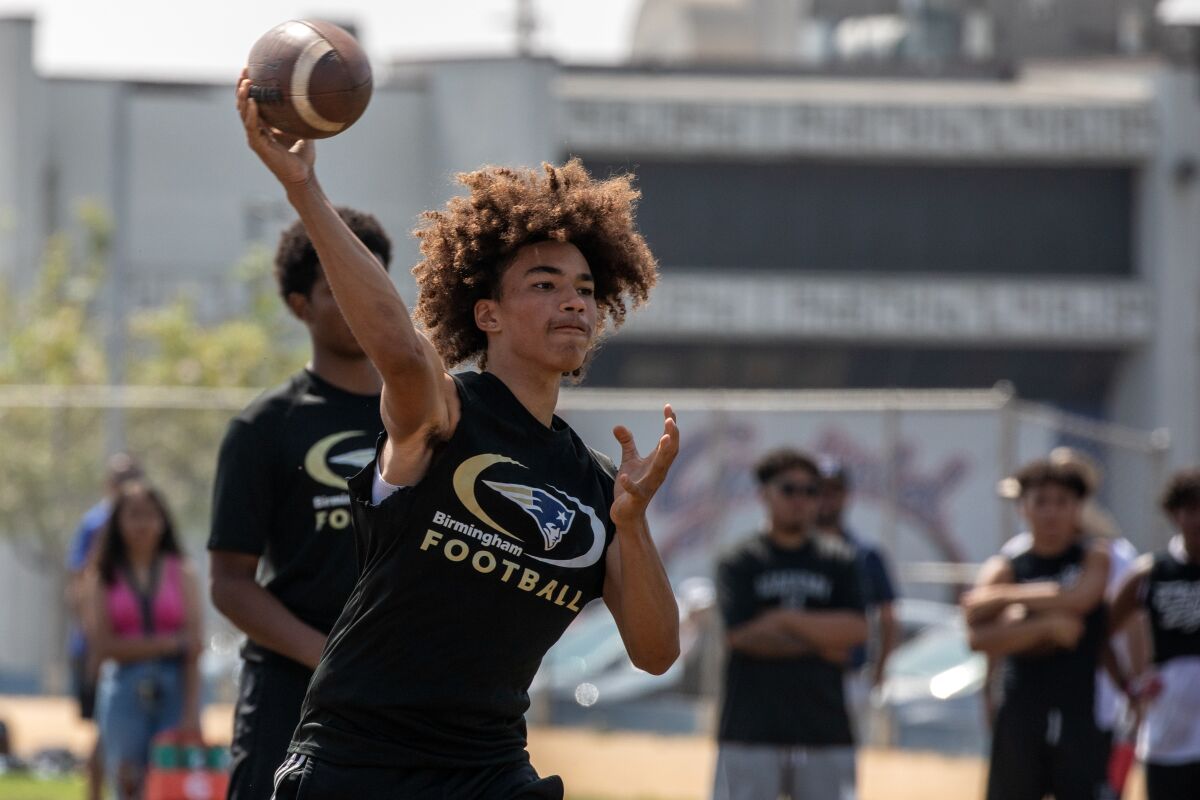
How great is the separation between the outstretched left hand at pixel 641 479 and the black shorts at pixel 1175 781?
5064 mm

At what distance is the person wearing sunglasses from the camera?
8.53m

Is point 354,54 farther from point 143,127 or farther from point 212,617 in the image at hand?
point 143,127

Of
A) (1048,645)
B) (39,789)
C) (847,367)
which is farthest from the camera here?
(847,367)

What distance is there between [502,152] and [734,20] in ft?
78.7

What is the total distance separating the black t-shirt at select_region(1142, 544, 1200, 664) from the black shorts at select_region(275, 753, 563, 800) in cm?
516

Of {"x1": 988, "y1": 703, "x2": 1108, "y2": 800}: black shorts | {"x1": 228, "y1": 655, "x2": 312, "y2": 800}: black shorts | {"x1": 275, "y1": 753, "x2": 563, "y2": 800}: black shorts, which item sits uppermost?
{"x1": 275, "y1": 753, "x2": 563, "y2": 800}: black shorts

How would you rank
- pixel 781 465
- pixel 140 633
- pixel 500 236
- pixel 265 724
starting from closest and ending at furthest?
pixel 500 236 < pixel 265 724 < pixel 781 465 < pixel 140 633

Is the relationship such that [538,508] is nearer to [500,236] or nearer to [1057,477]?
[500,236]

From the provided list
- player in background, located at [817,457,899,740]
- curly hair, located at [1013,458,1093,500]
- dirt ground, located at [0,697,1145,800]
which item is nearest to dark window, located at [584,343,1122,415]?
dirt ground, located at [0,697,1145,800]

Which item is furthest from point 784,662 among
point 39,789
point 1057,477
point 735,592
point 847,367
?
point 847,367

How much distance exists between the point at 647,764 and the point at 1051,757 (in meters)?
6.87

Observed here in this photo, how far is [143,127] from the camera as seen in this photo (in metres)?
36.5

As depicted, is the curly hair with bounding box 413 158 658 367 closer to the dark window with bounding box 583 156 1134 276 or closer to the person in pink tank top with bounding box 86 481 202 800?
the person in pink tank top with bounding box 86 481 202 800

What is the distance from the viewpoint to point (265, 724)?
5.30 meters
